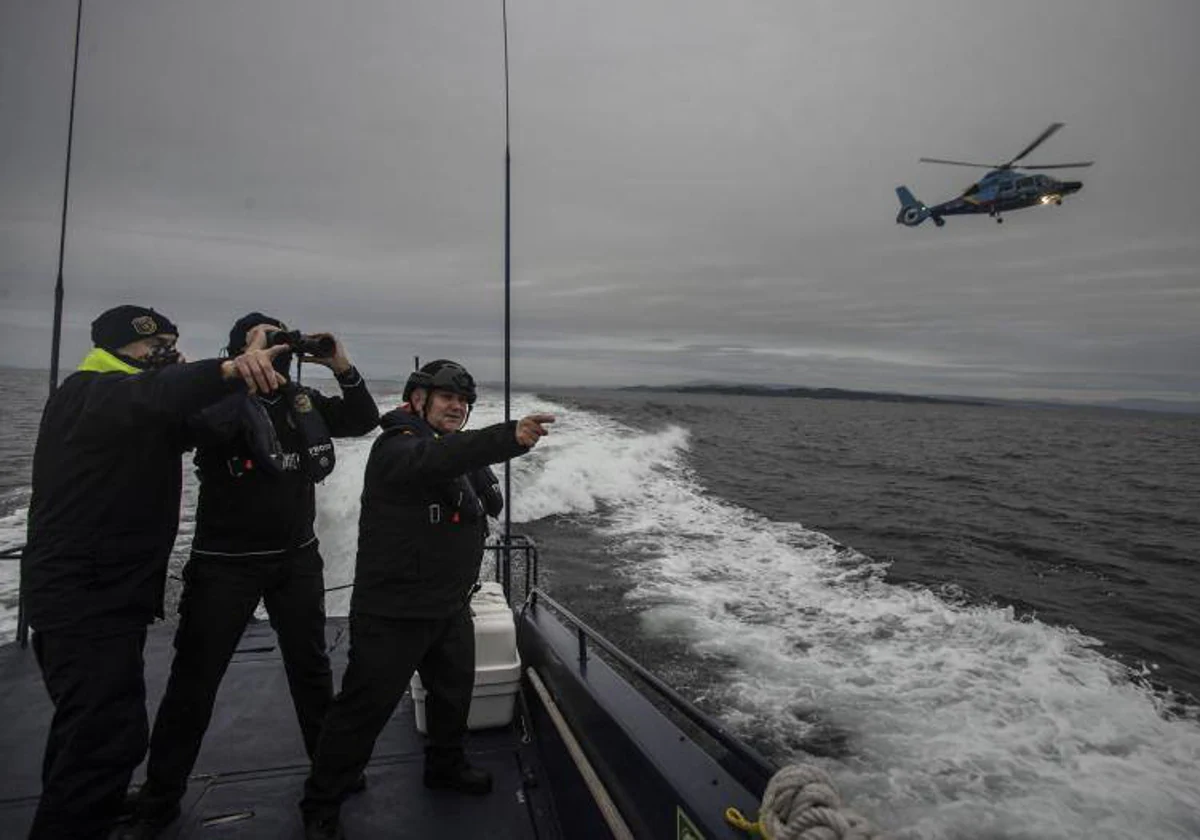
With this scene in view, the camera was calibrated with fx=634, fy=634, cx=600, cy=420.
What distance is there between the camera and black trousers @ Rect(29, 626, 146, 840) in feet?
6.16

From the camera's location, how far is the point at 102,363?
1925 millimetres

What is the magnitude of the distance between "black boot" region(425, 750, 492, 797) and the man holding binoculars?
812 mm

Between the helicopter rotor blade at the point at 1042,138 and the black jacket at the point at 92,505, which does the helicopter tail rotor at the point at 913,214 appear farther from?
the black jacket at the point at 92,505

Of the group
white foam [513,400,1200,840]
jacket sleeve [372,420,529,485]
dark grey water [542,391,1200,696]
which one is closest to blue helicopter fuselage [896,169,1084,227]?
dark grey water [542,391,1200,696]

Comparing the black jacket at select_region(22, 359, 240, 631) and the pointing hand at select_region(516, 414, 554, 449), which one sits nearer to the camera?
the black jacket at select_region(22, 359, 240, 631)

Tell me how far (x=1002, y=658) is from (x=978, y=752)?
97.2 inches

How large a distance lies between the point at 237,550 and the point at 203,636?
332 mm

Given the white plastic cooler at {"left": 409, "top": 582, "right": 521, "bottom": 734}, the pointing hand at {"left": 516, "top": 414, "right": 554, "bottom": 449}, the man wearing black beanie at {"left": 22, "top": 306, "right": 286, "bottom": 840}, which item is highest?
the pointing hand at {"left": 516, "top": 414, "right": 554, "bottom": 449}

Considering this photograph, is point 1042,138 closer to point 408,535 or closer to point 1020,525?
point 1020,525

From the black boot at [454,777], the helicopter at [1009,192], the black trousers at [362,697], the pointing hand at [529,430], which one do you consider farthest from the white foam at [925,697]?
the helicopter at [1009,192]

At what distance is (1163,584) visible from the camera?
12039 mm

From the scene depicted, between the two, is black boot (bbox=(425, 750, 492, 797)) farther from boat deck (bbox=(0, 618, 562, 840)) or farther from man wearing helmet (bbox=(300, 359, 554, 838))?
man wearing helmet (bbox=(300, 359, 554, 838))

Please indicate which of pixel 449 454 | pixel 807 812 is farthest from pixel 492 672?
pixel 807 812

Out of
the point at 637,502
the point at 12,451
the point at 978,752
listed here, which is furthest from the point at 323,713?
the point at 12,451
